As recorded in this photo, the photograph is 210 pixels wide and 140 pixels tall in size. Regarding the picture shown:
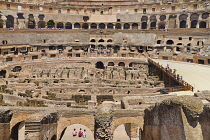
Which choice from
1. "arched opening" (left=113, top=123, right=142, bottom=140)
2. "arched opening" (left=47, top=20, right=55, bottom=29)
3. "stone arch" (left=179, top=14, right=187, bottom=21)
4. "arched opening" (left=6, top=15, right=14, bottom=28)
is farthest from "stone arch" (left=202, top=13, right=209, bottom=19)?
"arched opening" (left=6, top=15, right=14, bottom=28)

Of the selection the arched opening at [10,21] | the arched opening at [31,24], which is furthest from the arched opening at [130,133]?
the arched opening at [31,24]

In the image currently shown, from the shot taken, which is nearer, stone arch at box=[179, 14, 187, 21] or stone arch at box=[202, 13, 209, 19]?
stone arch at box=[202, 13, 209, 19]

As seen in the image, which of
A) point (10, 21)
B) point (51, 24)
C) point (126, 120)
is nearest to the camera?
point (126, 120)

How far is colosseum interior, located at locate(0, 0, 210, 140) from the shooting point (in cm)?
910

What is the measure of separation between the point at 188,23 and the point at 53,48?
97.6 ft

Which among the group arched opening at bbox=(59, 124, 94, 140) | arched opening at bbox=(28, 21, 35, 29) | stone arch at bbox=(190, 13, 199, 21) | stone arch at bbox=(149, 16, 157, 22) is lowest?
arched opening at bbox=(59, 124, 94, 140)

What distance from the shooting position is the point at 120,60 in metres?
34.8

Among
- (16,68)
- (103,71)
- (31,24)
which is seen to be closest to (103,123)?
(103,71)

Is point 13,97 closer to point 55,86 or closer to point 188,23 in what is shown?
point 55,86

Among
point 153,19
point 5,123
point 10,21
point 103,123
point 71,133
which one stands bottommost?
point 71,133

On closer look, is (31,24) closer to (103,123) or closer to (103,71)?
(103,71)

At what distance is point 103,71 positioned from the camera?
28.8 m

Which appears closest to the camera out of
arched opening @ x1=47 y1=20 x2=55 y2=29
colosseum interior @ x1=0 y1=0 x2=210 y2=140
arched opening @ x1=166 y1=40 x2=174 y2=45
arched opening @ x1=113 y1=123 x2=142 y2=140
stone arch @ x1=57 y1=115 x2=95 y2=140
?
colosseum interior @ x1=0 y1=0 x2=210 y2=140

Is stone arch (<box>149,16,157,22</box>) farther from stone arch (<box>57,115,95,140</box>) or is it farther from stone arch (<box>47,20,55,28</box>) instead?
stone arch (<box>57,115,95,140</box>)
